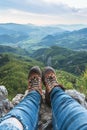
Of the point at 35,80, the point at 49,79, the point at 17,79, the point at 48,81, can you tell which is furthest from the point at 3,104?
the point at 17,79

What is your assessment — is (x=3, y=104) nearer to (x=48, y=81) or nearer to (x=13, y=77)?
(x=48, y=81)

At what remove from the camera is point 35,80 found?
8.22 metres

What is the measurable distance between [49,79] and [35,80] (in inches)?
17.8

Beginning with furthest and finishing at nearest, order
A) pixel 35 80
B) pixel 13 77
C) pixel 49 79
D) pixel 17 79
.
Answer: pixel 13 77 < pixel 17 79 < pixel 49 79 < pixel 35 80

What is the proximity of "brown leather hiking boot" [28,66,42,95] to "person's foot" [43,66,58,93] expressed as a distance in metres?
0.19

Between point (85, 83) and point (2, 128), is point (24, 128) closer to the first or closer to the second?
point (2, 128)

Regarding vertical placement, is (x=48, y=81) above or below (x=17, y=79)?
above

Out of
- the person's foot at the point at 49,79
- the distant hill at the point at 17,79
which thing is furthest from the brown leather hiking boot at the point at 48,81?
the distant hill at the point at 17,79

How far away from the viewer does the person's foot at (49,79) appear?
7.50m

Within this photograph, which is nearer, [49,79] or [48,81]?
[48,81]

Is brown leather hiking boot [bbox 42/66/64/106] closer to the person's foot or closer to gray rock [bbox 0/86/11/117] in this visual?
the person's foot

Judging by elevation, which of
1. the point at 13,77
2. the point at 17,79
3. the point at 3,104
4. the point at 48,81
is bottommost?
the point at 13,77

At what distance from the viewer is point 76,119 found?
3.53 metres

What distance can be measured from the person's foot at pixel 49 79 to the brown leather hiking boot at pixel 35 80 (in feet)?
0.62
